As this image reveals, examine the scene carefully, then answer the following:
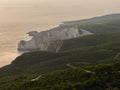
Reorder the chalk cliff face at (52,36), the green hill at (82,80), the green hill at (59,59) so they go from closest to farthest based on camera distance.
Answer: the green hill at (82,80), the green hill at (59,59), the chalk cliff face at (52,36)

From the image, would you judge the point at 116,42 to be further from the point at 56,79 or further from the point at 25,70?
the point at 56,79

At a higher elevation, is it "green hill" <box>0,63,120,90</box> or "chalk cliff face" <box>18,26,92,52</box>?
"green hill" <box>0,63,120,90</box>

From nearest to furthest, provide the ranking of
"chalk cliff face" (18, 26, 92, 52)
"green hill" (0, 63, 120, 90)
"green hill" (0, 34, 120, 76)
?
"green hill" (0, 63, 120, 90) → "green hill" (0, 34, 120, 76) → "chalk cliff face" (18, 26, 92, 52)

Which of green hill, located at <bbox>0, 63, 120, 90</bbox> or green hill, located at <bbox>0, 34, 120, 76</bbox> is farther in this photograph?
green hill, located at <bbox>0, 34, 120, 76</bbox>

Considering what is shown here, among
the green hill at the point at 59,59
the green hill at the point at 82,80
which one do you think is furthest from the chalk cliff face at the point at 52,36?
the green hill at the point at 82,80

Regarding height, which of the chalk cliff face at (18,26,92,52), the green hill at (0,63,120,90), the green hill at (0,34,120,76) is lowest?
the green hill at (0,34,120,76)

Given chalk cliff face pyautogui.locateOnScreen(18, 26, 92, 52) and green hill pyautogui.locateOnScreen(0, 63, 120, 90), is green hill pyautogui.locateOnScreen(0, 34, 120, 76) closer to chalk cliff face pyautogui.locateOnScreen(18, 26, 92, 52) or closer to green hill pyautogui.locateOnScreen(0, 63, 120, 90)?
green hill pyautogui.locateOnScreen(0, 63, 120, 90)

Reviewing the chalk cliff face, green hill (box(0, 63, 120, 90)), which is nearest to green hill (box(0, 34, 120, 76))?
green hill (box(0, 63, 120, 90))

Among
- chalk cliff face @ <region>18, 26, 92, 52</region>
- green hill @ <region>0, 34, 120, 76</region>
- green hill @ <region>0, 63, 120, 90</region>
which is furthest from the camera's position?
chalk cliff face @ <region>18, 26, 92, 52</region>

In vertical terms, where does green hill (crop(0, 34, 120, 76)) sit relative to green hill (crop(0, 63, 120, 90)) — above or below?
below

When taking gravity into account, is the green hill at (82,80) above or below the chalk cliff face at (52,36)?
above

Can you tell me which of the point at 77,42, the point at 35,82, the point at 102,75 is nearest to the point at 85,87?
the point at 102,75

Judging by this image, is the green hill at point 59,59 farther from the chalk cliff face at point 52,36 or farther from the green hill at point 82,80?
the chalk cliff face at point 52,36
